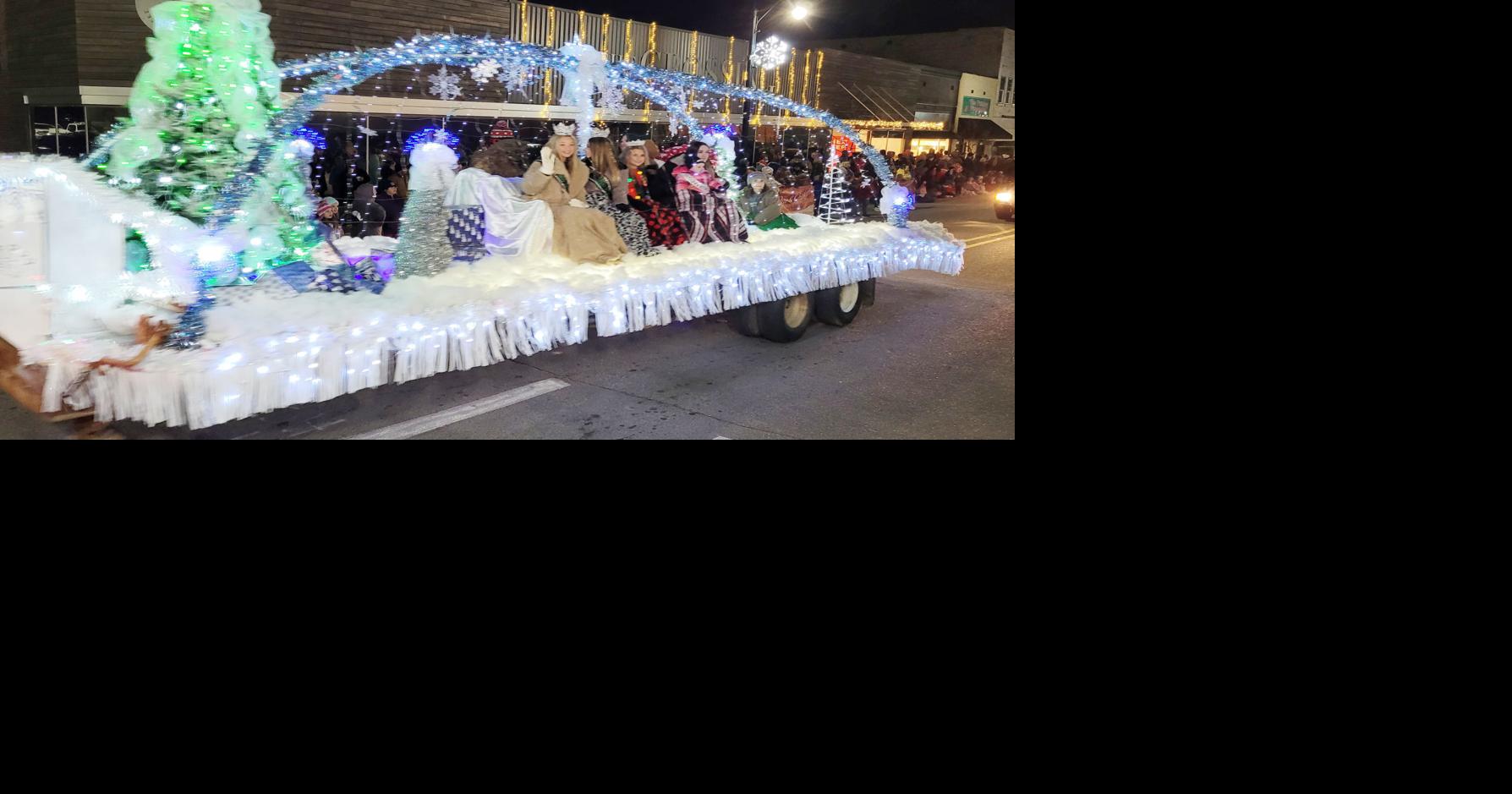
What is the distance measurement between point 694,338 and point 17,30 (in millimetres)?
9158

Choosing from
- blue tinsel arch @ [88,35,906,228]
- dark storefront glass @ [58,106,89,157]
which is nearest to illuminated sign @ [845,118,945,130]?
dark storefront glass @ [58,106,89,157]

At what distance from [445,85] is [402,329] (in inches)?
346

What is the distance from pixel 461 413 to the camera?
223 inches

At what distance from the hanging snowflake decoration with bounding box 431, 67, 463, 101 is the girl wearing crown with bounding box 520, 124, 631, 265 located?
6780 millimetres

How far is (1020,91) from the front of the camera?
3.82 metres

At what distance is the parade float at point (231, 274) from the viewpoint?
4.13 metres

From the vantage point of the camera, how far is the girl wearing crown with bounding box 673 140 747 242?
7508 mm

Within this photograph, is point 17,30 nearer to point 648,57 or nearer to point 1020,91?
point 648,57

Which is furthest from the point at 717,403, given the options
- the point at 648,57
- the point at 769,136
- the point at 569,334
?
the point at 769,136

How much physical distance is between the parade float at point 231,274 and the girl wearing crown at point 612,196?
0.47 metres

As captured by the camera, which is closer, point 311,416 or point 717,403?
point 311,416

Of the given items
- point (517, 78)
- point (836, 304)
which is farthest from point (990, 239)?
point (836, 304)

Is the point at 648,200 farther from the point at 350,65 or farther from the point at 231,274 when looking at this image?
the point at 231,274

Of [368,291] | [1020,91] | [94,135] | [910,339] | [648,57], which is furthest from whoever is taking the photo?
[648,57]
